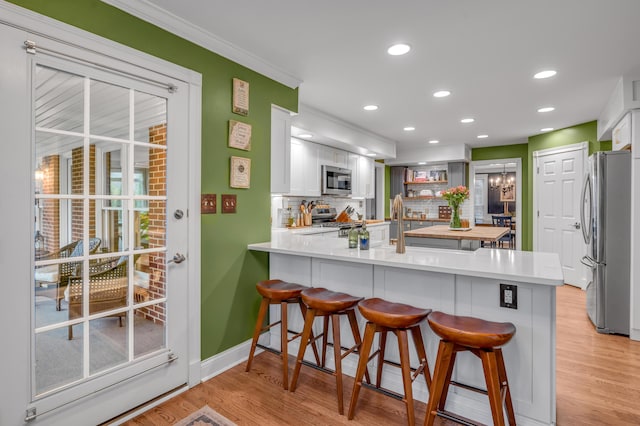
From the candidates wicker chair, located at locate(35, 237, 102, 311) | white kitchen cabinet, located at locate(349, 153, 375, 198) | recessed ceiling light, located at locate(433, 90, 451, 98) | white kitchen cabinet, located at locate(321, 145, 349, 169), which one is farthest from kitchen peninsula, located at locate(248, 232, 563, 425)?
white kitchen cabinet, located at locate(349, 153, 375, 198)

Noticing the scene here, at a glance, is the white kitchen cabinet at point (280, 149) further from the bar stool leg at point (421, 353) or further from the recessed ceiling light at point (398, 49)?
the bar stool leg at point (421, 353)

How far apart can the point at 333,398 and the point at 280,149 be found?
84.0 inches

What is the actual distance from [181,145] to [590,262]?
418cm

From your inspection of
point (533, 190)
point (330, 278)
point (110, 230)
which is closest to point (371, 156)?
point (533, 190)

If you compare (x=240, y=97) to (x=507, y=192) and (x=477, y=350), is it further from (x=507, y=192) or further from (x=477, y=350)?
(x=507, y=192)

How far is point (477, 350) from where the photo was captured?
166 cm

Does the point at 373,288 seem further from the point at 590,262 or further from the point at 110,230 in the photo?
the point at 590,262

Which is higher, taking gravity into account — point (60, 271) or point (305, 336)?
point (60, 271)

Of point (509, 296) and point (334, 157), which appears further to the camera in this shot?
point (334, 157)

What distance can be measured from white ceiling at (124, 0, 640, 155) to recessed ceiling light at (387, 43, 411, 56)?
0.06 metres

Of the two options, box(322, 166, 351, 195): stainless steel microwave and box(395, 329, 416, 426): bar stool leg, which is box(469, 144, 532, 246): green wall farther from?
box(395, 329, 416, 426): bar stool leg

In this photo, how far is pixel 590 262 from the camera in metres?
3.65

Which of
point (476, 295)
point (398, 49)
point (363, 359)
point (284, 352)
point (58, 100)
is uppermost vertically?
point (398, 49)

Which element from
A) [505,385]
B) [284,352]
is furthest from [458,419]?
[284,352]
